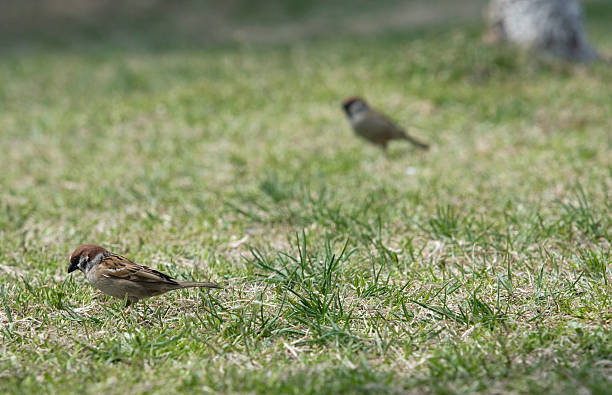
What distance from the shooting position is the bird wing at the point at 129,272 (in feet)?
11.0

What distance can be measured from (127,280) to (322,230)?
62.7 inches

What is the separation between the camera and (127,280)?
3375 mm

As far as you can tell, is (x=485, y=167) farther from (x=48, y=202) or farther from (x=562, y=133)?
(x=48, y=202)

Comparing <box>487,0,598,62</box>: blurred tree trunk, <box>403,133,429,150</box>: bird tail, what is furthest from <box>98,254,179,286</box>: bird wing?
<box>487,0,598,62</box>: blurred tree trunk

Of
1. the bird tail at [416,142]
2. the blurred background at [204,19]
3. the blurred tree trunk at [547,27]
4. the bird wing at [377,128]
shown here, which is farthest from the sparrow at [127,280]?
the blurred background at [204,19]

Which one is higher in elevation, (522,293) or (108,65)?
(108,65)

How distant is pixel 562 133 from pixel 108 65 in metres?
8.67

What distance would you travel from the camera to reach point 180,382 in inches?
107

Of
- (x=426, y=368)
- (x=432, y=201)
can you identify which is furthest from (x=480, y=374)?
(x=432, y=201)

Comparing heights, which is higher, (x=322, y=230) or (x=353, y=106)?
(x=353, y=106)

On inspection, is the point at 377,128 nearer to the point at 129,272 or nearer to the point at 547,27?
the point at 129,272

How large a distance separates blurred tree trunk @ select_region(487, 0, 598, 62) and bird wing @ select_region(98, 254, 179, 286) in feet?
25.7

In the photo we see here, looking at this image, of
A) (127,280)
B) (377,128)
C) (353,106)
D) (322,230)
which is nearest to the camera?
(127,280)

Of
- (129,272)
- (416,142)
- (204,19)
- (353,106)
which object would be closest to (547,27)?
(416,142)
